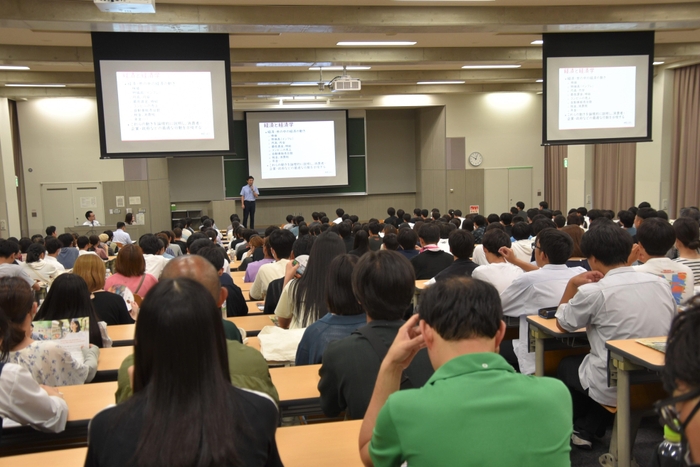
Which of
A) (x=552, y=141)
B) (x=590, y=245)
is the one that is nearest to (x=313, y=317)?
(x=590, y=245)

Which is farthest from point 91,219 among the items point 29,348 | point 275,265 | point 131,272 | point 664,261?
point 664,261

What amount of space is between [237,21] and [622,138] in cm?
503

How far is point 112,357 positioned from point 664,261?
334cm

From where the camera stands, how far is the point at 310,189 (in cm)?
1684

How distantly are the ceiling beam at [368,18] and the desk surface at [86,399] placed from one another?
15.3 ft

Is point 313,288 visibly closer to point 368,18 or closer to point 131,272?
point 131,272

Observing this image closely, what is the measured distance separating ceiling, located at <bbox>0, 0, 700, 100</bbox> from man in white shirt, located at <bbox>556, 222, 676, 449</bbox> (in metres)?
4.52

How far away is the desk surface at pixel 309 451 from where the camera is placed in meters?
1.99

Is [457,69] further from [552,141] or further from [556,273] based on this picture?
[556,273]

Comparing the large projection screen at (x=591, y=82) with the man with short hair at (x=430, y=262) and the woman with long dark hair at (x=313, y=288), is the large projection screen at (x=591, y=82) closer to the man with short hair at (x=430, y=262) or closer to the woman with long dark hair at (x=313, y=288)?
the man with short hair at (x=430, y=262)

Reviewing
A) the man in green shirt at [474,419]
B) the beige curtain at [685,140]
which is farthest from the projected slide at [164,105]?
the beige curtain at [685,140]

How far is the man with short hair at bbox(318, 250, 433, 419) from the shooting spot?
214 centimetres

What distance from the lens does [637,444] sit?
361cm

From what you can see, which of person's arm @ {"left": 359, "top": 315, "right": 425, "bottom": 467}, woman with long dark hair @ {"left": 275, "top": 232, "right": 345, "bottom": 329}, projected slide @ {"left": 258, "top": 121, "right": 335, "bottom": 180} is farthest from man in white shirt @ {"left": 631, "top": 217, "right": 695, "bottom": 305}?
projected slide @ {"left": 258, "top": 121, "right": 335, "bottom": 180}
